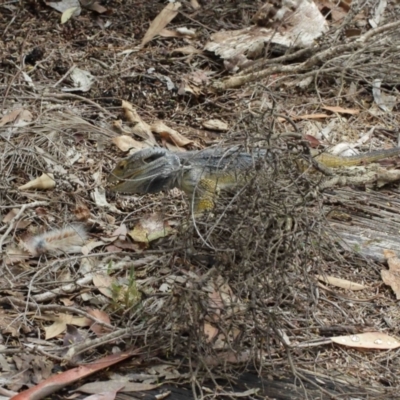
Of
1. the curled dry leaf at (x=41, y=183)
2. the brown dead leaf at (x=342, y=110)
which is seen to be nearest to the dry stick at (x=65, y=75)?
the curled dry leaf at (x=41, y=183)

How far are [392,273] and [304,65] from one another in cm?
241

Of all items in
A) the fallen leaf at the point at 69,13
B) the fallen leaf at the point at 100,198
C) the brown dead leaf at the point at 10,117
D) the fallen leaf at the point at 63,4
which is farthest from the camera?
the fallen leaf at the point at 63,4

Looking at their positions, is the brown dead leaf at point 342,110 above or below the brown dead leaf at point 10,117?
below

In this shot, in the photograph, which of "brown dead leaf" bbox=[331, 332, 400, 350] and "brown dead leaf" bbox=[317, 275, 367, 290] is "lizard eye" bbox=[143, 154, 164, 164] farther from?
"brown dead leaf" bbox=[331, 332, 400, 350]

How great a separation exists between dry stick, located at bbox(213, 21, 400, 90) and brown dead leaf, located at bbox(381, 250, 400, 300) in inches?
83.3

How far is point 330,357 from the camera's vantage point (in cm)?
390

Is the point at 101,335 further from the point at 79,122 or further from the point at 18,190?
the point at 79,122

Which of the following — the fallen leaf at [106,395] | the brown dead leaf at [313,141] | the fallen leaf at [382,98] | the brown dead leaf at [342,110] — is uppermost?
the fallen leaf at [106,395]

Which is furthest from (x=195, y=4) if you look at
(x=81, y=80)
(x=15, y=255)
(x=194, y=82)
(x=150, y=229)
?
(x=15, y=255)

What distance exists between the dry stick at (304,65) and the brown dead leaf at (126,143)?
106 cm

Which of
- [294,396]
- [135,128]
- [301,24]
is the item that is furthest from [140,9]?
[294,396]

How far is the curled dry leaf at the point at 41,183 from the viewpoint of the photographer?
5.07 m

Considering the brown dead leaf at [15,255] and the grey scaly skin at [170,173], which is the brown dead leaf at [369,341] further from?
the brown dead leaf at [15,255]

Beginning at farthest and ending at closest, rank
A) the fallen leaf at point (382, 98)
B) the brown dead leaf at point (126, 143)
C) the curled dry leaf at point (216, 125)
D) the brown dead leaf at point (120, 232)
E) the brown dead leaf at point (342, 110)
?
the fallen leaf at point (382, 98) < the brown dead leaf at point (342, 110) < the curled dry leaf at point (216, 125) < the brown dead leaf at point (126, 143) < the brown dead leaf at point (120, 232)
